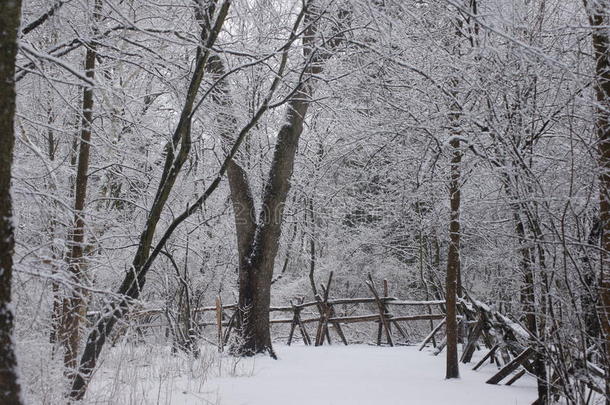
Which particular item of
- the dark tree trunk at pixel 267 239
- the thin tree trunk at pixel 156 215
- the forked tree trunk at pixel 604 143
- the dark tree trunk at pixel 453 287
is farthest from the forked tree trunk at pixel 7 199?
the dark tree trunk at pixel 267 239

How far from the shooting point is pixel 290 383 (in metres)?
5.64

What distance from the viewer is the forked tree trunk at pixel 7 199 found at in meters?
1.43

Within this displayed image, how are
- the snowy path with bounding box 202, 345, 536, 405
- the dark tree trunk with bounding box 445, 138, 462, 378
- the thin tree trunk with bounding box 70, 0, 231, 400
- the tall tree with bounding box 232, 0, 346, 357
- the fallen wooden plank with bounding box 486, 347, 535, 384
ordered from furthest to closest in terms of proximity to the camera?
the tall tree with bounding box 232, 0, 346, 357
the dark tree trunk with bounding box 445, 138, 462, 378
the fallen wooden plank with bounding box 486, 347, 535, 384
the snowy path with bounding box 202, 345, 536, 405
the thin tree trunk with bounding box 70, 0, 231, 400

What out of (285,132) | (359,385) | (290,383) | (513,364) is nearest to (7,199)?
(290,383)

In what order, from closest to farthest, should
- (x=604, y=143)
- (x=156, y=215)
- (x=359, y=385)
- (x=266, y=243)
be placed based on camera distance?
(x=156, y=215) < (x=604, y=143) < (x=359, y=385) < (x=266, y=243)

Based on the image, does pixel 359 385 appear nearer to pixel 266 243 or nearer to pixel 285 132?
pixel 266 243

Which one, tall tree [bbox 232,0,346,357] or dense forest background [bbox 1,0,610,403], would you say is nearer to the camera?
dense forest background [bbox 1,0,610,403]

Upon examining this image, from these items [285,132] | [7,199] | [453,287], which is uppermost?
[285,132]

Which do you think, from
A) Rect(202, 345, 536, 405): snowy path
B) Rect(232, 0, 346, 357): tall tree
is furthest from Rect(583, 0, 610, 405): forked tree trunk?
Rect(232, 0, 346, 357): tall tree

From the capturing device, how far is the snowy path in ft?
15.6

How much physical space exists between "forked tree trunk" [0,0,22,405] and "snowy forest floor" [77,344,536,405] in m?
2.00

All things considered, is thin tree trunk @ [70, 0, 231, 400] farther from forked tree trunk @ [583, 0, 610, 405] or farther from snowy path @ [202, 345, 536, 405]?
forked tree trunk @ [583, 0, 610, 405]

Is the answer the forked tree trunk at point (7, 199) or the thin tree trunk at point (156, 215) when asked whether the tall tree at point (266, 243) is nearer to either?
the thin tree trunk at point (156, 215)

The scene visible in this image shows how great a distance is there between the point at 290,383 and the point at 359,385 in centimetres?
77
